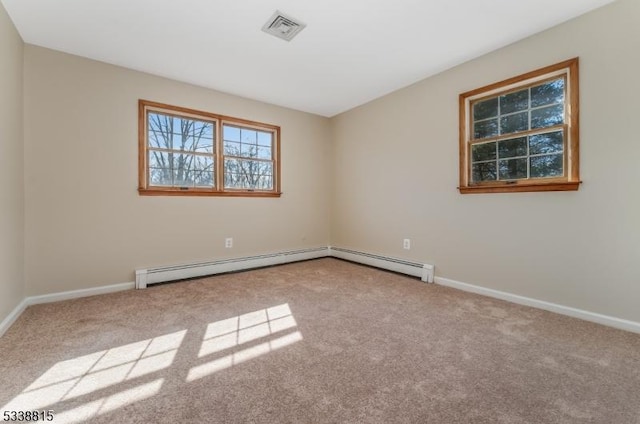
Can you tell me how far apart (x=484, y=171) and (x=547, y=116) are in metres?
0.71

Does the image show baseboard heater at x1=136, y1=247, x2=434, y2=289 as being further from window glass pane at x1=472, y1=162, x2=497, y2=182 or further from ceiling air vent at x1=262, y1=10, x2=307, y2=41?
ceiling air vent at x1=262, y1=10, x2=307, y2=41

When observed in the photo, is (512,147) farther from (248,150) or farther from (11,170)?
(11,170)

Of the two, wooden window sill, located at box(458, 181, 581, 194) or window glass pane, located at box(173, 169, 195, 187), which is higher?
window glass pane, located at box(173, 169, 195, 187)

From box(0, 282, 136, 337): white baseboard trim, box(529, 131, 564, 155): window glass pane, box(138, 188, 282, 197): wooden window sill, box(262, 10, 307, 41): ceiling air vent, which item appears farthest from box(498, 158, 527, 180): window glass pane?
box(0, 282, 136, 337): white baseboard trim

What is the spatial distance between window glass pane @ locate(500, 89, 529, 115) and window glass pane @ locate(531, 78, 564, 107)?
59 millimetres

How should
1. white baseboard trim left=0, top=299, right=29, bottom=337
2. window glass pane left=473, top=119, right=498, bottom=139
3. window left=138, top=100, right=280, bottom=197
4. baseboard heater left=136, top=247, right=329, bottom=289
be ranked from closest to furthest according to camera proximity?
1. white baseboard trim left=0, top=299, right=29, bottom=337
2. window glass pane left=473, top=119, right=498, bottom=139
3. baseboard heater left=136, top=247, right=329, bottom=289
4. window left=138, top=100, right=280, bottom=197

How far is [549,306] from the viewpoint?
8.20ft

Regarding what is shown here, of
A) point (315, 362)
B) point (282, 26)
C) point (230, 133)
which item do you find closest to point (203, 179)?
point (230, 133)

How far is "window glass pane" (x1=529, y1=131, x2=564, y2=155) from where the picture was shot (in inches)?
98.1

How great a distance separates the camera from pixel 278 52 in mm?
2877

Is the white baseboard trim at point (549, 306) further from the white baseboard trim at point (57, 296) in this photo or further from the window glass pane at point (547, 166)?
the white baseboard trim at point (57, 296)

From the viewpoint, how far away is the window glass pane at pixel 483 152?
9.68 feet

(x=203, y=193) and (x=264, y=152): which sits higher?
(x=264, y=152)

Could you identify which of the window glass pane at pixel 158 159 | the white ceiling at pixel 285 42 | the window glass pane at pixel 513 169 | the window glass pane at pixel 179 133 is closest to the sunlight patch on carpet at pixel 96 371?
the window glass pane at pixel 158 159
